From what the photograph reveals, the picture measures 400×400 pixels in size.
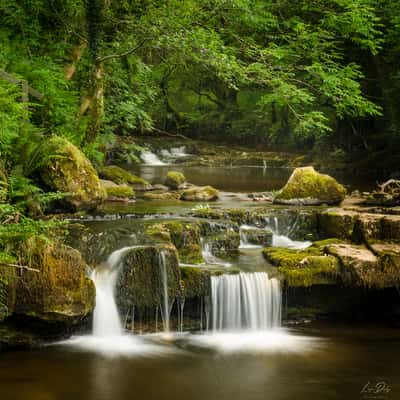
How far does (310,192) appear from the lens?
1430 centimetres

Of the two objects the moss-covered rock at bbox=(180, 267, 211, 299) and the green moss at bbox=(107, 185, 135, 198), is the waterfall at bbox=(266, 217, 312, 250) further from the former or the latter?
the green moss at bbox=(107, 185, 135, 198)

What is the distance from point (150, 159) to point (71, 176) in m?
17.0

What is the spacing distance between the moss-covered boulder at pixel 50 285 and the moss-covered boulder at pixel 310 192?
7549 mm

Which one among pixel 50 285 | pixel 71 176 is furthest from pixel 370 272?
pixel 71 176

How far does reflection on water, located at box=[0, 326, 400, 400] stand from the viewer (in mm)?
6922

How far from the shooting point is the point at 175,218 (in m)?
11.8

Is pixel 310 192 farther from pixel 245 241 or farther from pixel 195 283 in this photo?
pixel 195 283

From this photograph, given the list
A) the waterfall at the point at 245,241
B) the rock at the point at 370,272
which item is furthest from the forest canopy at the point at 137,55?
the rock at the point at 370,272

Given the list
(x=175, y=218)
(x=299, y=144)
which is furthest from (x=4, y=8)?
(x=299, y=144)

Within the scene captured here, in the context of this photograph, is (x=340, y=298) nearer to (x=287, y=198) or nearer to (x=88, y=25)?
(x=287, y=198)

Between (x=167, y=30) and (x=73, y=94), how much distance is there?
2.86 m

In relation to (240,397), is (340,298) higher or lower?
higher

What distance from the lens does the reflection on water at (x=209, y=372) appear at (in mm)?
6922

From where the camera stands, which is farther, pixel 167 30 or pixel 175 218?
pixel 167 30
